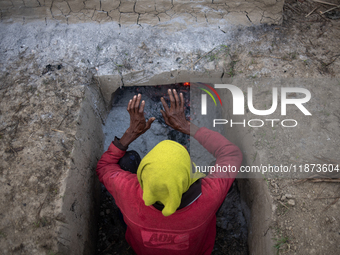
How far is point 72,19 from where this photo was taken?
2.70 meters

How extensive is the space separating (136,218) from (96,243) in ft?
3.48

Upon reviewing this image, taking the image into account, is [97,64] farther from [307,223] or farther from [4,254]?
[307,223]

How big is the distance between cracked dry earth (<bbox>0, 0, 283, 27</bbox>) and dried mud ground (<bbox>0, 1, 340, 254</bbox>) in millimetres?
221

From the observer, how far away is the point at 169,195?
1396 mm

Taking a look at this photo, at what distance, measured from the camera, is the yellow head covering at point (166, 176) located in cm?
138

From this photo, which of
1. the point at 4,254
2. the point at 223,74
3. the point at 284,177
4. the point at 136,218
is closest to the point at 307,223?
the point at 284,177

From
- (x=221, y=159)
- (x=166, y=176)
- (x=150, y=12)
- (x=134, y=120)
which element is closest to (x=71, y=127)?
(x=134, y=120)

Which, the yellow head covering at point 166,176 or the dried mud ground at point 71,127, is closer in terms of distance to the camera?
the yellow head covering at point 166,176

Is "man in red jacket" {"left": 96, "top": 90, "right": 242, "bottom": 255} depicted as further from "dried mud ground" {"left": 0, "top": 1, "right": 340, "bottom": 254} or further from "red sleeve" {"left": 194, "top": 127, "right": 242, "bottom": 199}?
"dried mud ground" {"left": 0, "top": 1, "right": 340, "bottom": 254}

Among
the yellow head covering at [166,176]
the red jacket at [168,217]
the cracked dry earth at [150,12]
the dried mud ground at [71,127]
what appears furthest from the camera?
the cracked dry earth at [150,12]

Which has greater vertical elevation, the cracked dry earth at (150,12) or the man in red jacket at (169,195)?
the cracked dry earth at (150,12)

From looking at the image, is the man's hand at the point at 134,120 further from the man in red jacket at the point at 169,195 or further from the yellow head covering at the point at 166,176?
the yellow head covering at the point at 166,176

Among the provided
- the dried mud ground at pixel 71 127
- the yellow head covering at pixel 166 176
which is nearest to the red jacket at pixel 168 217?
the yellow head covering at pixel 166 176

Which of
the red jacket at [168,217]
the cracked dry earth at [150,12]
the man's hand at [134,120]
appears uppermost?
the cracked dry earth at [150,12]
